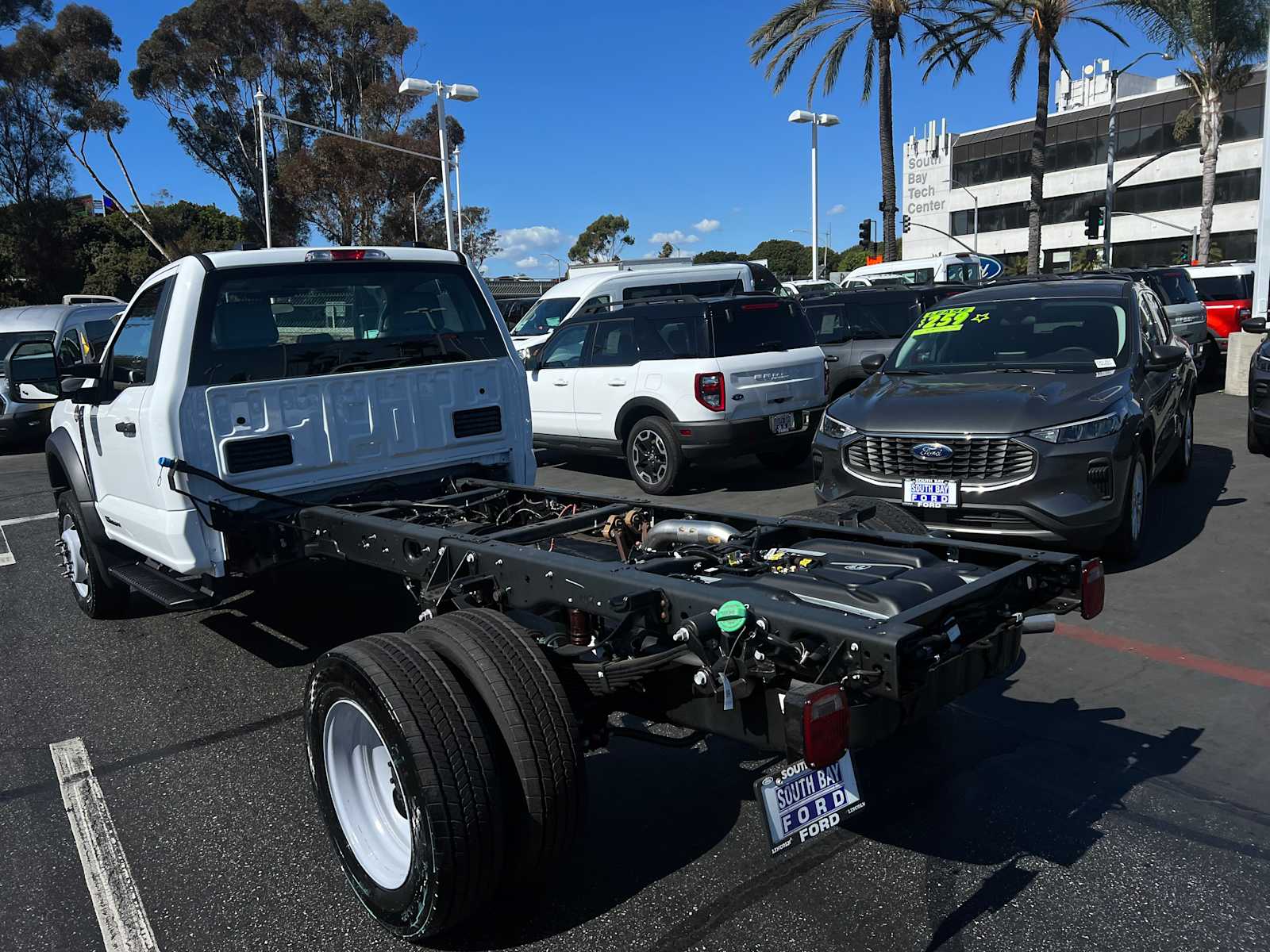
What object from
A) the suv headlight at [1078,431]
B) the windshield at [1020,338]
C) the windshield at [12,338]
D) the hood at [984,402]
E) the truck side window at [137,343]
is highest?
the windshield at [12,338]

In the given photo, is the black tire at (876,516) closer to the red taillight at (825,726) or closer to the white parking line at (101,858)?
the red taillight at (825,726)

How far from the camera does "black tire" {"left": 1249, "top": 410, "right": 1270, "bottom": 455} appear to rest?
32.6 feet

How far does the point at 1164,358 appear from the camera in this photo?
7.32 metres

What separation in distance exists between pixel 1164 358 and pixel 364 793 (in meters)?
6.46

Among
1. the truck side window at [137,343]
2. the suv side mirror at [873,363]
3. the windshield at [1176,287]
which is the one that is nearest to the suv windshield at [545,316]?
the suv side mirror at [873,363]

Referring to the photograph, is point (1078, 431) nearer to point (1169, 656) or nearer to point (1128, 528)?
point (1128, 528)

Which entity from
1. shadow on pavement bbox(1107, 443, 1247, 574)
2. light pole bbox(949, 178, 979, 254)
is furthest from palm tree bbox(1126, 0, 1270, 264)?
light pole bbox(949, 178, 979, 254)

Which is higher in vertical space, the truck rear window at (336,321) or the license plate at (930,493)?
the truck rear window at (336,321)

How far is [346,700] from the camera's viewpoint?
3188 mm

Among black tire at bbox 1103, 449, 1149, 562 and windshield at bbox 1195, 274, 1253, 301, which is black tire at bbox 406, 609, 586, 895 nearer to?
black tire at bbox 1103, 449, 1149, 562

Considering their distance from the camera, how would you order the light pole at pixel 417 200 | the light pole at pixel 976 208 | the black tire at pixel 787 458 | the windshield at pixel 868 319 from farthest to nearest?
the light pole at pixel 976 208
the light pole at pixel 417 200
the windshield at pixel 868 319
the black tire at pixel 787 458

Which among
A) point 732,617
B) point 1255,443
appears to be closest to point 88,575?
point 732,617

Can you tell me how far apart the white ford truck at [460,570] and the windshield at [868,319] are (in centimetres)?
830

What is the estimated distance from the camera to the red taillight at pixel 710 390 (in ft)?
30.7
